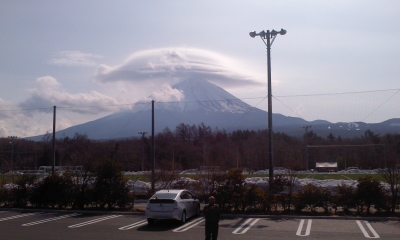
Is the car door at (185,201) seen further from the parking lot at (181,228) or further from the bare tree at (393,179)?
the bare tree at (393,179)

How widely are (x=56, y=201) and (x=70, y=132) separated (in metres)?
85.8

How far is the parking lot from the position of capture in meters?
15.3

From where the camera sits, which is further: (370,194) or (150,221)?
(370,194)

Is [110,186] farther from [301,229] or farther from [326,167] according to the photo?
[326,167]

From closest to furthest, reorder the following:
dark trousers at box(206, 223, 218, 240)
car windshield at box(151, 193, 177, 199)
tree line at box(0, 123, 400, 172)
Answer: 1. dark trousers at box(206, 223, 218, 240)
2. car windshield at box(151, 193, 177, 199)
3. tree line at box(0, 123, 400, 172)

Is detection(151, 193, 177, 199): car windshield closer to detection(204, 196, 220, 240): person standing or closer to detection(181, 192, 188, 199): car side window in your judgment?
detection(181, 192, 188, 199): car side window

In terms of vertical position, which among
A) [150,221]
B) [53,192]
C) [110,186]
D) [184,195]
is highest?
[110,186]

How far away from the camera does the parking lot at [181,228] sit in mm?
15281

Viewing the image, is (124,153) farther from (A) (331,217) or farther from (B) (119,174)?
(A) (331,217)

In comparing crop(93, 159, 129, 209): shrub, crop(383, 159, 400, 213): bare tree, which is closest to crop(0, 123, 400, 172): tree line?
crop(93, 159, 129, 209): shrub

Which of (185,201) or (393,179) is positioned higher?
(393,179)

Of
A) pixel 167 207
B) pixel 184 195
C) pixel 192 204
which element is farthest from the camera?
pixel 192 204

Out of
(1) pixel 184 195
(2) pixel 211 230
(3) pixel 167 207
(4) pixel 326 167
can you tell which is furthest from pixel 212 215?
(4) pixel 326 167

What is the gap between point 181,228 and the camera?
1700cm
